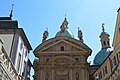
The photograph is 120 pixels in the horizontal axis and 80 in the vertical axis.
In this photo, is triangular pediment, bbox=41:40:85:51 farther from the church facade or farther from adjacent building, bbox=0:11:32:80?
adjacent building, bbox=0:11:32:80

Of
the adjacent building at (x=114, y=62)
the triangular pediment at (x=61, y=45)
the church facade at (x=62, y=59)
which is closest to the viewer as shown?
Answer: the adjacent building at (x=114, y=62)

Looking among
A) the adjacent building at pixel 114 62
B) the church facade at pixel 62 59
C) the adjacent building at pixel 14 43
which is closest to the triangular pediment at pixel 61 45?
the church facade at pixel 62 59

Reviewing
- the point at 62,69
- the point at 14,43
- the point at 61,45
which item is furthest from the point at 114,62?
the point at 61,45

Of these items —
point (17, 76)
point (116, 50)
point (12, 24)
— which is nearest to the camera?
point (116, 50)

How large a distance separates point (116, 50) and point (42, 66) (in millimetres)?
18459

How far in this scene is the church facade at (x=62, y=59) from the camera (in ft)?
141

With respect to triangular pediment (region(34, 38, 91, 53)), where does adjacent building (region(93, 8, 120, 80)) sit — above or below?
below

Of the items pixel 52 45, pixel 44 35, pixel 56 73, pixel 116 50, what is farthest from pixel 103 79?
pixel 44 35

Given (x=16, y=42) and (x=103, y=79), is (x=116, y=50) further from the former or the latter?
(x=16, y=42)

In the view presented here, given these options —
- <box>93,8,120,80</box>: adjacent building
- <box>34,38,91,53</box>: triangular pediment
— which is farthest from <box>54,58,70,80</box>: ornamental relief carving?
<box>93,8,120,80</box>: adjacent building

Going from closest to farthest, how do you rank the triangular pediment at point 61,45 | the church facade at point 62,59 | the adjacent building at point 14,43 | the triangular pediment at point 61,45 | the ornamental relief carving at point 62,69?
the adjacent building at point 14,43 < the ornamental relief carving at point 62,69 < the church facade at point 62,59 < the triangular pediment at point 61,45 < the triangular pediment at point 61,45

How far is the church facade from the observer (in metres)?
43.0

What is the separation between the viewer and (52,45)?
4584cm

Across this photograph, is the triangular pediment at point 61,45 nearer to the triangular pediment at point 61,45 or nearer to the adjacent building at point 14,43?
the triangular pediment at point 61,45
